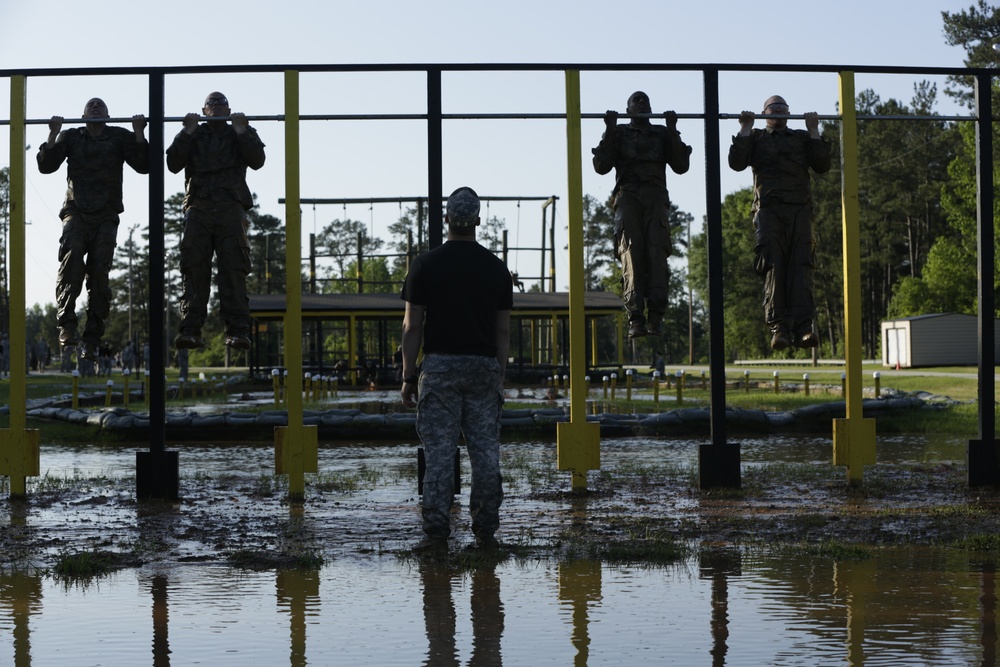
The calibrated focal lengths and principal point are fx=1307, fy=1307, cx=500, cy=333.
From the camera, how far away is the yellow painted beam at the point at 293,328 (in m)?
10.2

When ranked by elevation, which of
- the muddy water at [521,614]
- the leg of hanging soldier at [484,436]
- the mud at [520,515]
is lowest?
the muddy water at [521,614]

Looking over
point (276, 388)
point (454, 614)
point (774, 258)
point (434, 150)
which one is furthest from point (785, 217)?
point (276, 388)

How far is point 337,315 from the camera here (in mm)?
42125

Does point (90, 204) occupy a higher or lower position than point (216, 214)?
higher

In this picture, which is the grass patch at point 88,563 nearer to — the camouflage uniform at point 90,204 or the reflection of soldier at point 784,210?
the camouflage uniform at point 90,204

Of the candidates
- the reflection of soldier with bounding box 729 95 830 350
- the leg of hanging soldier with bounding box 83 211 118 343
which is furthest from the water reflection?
the leg of hanging soldier with bounding box 83 211 118 343

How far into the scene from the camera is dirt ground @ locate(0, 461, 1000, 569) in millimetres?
7543

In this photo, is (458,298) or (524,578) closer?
(524,578)

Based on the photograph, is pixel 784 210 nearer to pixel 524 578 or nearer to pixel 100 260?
pixel 524 578

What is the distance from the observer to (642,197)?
1104cm

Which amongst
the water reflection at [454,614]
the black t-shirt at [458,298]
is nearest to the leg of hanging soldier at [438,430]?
the black t-shirt at [458,298]

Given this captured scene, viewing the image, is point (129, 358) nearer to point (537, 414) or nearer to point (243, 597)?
point (537, 414)

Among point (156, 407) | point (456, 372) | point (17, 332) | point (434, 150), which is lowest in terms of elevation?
point (156, 407)

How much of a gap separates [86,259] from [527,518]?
465 centimetres
